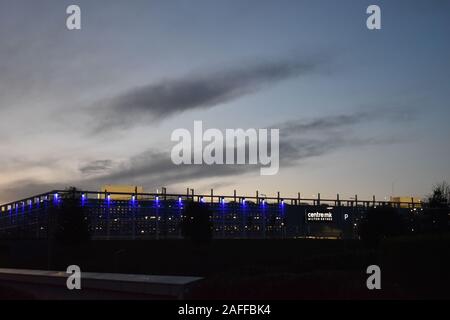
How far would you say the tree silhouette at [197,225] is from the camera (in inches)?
2035

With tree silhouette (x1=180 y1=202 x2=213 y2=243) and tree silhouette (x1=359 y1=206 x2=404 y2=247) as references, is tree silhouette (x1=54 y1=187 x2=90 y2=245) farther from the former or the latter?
tree silhouette (x1=359 y1=206 x2=404 y2=247)

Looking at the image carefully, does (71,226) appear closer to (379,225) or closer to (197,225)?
(197,225)

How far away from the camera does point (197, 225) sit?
51656 millimetres

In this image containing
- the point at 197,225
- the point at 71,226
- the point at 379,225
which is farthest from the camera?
the point at 197,225

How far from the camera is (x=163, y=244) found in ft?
184

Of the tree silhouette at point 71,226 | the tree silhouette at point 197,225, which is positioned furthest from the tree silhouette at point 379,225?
the tree silhouette at point 71,226

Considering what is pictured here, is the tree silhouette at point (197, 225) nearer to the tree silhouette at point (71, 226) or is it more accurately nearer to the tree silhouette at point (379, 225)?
the tree silhouette at point (71, 226)

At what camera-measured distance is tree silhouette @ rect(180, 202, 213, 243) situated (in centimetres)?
5169

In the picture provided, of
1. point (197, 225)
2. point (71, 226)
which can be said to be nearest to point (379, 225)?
point (197, 225)

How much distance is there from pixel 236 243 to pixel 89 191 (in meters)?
21.1

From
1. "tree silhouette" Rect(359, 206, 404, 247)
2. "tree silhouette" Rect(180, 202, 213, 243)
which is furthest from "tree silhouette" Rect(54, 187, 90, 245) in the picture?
"tree silhouette" Rect(359, 206, 404, 247)
